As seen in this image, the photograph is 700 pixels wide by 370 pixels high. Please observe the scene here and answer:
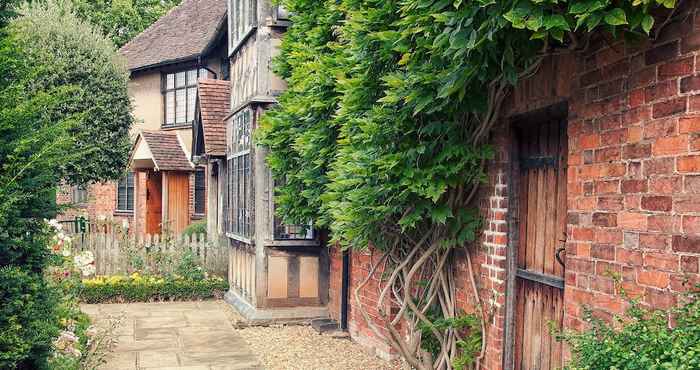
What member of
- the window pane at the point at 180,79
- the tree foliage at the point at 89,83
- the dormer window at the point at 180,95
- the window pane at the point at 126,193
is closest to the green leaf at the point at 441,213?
the tree foliage at the point at 89,83

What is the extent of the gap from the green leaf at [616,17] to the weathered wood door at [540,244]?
1.52 metres

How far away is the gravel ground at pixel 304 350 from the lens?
7.37 metres

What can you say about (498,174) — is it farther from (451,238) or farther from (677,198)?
(677,198)

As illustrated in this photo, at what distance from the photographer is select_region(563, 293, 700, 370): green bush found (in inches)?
102

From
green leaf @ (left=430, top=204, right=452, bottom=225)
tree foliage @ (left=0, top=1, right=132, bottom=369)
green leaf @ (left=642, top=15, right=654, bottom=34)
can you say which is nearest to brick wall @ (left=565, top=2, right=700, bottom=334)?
green leaf @ (left=642, top=15, right=654, bottom=34)

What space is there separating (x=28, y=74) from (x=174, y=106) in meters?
15.7

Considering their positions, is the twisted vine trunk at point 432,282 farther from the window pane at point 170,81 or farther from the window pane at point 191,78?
the window pane at point 170,81

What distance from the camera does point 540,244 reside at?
4.59 meters

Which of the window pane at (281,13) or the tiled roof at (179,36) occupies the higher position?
the tiled roof at (179,36)

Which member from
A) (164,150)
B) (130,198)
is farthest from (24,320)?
(130,198)

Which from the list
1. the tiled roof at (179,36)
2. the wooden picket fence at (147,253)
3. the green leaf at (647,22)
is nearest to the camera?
the green leaf at (647,22)

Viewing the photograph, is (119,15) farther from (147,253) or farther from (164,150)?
(147,253)

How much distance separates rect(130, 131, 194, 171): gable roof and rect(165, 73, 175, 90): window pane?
1.98 meters

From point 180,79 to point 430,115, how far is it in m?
16.9
